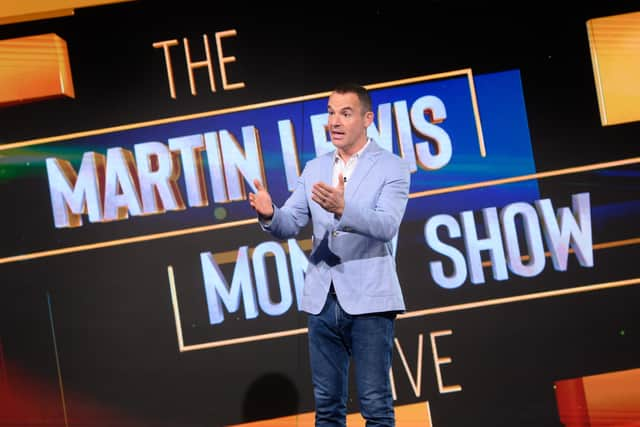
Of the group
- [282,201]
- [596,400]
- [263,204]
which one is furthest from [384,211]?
[596,400]

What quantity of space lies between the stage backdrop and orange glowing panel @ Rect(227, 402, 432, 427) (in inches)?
0.4

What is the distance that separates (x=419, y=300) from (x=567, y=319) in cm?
73

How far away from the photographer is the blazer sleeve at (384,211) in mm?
2322

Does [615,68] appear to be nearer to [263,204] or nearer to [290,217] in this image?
[290,217]

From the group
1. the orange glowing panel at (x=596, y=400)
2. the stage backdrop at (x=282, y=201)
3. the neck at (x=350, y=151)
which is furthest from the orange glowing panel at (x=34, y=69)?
the orange glowing panel at (x=596, y=400)

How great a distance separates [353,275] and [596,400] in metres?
1.88

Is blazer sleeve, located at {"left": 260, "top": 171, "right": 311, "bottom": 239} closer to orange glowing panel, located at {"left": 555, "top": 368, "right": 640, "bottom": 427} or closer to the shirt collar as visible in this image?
the shirt collar

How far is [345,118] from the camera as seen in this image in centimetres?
259

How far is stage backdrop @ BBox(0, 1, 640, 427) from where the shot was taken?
12.4 feet

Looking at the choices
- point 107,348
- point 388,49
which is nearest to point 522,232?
point 388,49

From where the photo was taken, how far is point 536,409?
12.3ft

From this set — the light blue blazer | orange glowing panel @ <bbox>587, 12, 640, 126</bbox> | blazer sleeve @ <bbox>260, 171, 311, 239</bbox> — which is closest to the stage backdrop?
orange glowing panel @ <bbox>587, 12, 640, 126</bbox>

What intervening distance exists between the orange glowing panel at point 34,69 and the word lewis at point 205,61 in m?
0.49

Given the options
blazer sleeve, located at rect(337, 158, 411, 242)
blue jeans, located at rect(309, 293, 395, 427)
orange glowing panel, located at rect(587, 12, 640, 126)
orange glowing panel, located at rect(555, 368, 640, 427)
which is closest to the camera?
blazer sleeve, located at rect(337, 158, 411, 242)
